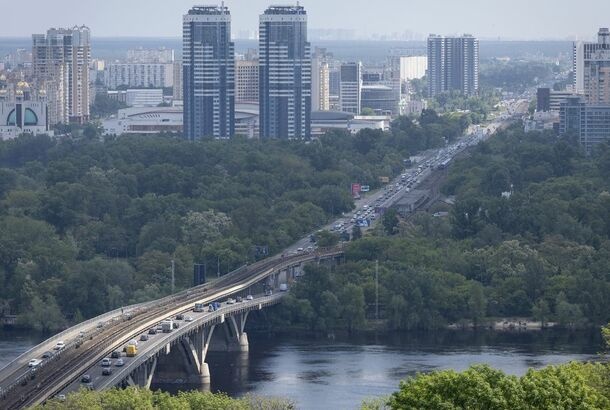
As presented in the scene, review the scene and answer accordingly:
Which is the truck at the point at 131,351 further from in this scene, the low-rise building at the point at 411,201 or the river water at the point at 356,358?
the low-rise building at the point at 411,201

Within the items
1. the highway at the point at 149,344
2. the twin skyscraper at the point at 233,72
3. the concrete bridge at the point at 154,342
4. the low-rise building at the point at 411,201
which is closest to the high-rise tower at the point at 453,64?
the twin skyscraper at the point at 233,72

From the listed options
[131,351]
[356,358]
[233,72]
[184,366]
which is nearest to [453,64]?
[233,72]

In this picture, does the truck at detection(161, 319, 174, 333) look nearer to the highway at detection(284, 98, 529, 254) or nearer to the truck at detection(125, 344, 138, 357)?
the truck at detection(125, 344, 138, 357)

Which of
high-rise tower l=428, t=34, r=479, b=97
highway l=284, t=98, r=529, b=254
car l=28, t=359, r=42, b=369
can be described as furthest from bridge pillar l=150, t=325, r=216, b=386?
high-rise tower l=428, t=34, r=479, b=97

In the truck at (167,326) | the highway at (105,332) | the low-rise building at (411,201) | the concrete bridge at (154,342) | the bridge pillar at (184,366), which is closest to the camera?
the highway at (105,332)

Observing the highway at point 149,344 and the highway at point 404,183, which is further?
the highway at point 404,183

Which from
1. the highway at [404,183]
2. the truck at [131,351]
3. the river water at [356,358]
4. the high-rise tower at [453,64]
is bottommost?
the river water at [356,358]

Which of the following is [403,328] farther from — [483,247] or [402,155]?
[402,155]
